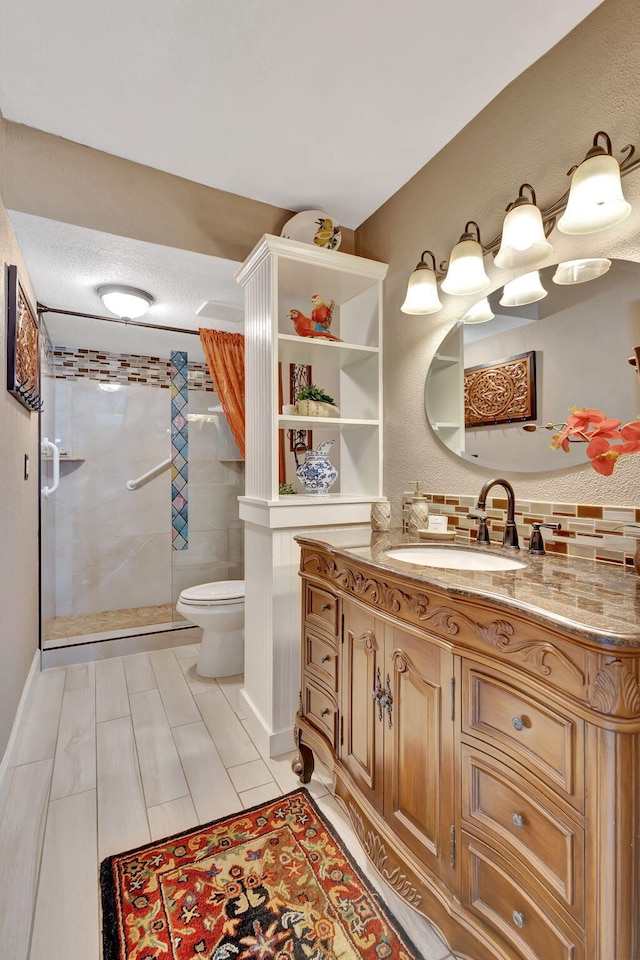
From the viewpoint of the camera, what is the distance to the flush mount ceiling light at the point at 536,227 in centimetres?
111

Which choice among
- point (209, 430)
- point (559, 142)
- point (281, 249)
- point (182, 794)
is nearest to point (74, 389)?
point (209, 430)

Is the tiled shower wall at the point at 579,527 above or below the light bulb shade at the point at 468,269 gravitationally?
below

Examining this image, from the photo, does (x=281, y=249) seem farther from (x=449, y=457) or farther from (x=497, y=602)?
(x=497, y=602)

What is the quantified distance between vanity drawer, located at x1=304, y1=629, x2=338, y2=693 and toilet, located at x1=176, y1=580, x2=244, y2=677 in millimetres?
1049

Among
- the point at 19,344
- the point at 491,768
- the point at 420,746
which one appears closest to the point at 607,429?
the point at 491,768

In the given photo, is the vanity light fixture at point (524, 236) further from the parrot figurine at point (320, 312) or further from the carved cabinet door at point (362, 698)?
the carved cabinet door at point (362, 698)

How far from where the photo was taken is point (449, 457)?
5.82 ft

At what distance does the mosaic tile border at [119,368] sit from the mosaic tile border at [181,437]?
0.08 m

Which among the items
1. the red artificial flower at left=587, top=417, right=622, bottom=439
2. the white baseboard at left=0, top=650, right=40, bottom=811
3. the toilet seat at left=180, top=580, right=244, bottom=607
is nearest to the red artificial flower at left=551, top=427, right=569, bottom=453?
the red artificial flower at left=587, top=417, right=622, bottom=439

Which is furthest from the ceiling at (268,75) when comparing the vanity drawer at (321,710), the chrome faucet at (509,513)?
the vanity drawer at (321,710)

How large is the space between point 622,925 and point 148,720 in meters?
2.00

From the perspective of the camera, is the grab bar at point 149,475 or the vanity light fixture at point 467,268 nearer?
the vanity light fixture at point 467,268

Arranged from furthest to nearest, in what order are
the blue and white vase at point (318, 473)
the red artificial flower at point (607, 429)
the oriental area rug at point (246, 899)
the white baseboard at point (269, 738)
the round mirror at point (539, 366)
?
the blue and white vase at point (318, 473)
the white baseboard at point (269, 738)
the round mirror at point (539, 366)
the oriental area rug at point (246, 899)
the red artificial flower at point (607, 429)

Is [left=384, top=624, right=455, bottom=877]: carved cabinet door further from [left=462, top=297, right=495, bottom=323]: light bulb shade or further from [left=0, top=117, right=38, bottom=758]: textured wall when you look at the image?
[left=0, top=117, right=38, bottom=758]: textured wall
